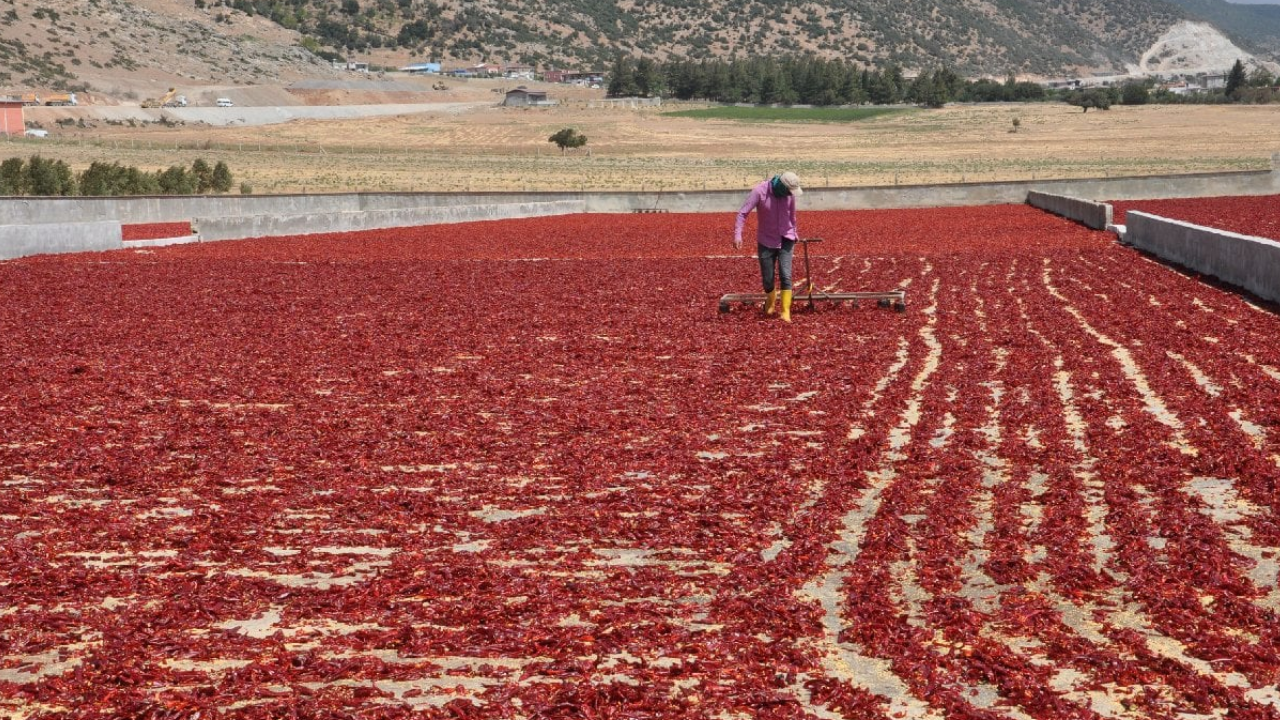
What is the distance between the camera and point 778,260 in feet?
57.2

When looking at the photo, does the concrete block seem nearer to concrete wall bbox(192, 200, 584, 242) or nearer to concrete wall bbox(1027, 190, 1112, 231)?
concrete wall bbox(192, 200, 584, 242)

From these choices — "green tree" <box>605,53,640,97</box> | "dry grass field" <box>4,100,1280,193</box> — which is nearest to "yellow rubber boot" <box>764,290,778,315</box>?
"dry grass field" <box>4,100,1280,193</box>

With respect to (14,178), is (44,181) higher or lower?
lower

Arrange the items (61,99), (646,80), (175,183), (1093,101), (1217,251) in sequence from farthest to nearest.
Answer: (646,80) → (1093,101) → (61,99) → (175,183) → (1217,251)

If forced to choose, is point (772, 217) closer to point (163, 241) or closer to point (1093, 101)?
Result: point (163, 241)

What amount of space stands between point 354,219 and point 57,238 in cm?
1065

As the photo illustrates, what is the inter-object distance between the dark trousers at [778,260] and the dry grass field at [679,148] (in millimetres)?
51936

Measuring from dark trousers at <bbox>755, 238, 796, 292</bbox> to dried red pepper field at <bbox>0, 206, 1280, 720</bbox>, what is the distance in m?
0.69

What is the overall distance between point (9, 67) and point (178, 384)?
448ft

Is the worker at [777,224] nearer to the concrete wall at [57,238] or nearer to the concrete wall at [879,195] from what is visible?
the concrete wall at [57,238]

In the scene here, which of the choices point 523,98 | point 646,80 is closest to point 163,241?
point 523,98

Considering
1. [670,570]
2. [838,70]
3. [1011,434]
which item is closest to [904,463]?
[1011,434]

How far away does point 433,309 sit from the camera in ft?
65.2

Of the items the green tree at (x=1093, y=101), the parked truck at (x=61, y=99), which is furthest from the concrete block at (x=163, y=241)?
the green tree at (x=1093, y=101)
